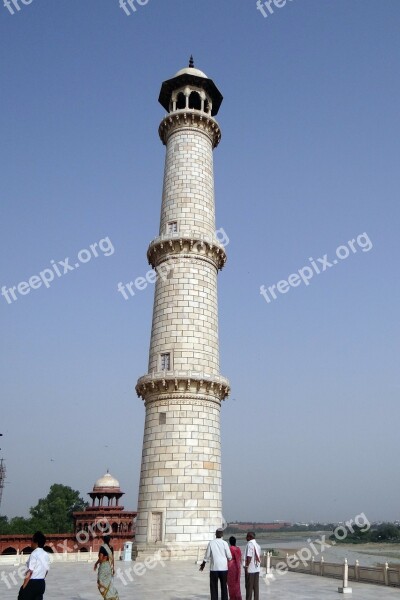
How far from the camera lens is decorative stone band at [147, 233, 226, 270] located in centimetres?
2747

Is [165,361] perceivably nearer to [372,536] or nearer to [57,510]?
[57,510]

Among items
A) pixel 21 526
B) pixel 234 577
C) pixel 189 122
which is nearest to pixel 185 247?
pixel 189 122

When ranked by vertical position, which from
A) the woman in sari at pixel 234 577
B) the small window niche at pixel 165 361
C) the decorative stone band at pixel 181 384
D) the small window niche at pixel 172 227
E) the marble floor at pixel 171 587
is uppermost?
the small window niche at pixel 172 227

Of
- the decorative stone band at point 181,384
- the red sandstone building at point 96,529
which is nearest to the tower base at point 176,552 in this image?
the decorative stone band at point 181,384

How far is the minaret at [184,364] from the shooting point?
75.8 ft

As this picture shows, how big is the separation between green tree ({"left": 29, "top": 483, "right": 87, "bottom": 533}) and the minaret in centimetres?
5530

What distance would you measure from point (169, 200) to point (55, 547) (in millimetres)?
29219

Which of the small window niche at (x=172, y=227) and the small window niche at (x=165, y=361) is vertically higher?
the small window niche at (x=172, y=227)

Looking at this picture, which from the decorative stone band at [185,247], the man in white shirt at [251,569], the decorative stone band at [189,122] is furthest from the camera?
the decorative stone band at [189,122]

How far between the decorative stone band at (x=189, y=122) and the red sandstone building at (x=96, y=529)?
3143 centimetres

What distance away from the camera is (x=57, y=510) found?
7688 centimetres

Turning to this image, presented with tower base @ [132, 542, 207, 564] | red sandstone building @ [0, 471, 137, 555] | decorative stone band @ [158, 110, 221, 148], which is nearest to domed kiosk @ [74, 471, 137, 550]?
red sandstone building @ [0, 471, 137, 555]

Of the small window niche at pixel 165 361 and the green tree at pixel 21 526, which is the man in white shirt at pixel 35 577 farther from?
the green tree at pixel 21 526

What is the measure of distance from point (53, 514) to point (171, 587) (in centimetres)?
6864
